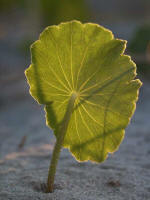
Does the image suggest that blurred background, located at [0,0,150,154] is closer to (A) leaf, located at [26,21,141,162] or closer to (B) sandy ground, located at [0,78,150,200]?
(B) sandy ground, located at [0,78,150,200]

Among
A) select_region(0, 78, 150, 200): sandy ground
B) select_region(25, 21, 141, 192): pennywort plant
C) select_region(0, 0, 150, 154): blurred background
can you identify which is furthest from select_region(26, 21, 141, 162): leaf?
select_region(0, 0, 150, 154): blurred background

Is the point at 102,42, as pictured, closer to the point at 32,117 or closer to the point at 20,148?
the point at 20,148

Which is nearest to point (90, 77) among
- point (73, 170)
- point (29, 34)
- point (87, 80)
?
point (87, 80)

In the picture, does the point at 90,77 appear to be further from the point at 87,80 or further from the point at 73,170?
the point at 73,170

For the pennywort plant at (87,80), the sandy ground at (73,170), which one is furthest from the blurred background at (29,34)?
the pennywort plant at (87,80)

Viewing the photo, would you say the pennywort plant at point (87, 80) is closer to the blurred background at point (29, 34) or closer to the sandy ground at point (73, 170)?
the sandy ground at point (73, 170)

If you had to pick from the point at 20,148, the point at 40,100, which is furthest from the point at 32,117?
the point at 40,100
